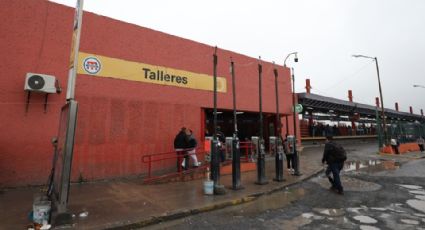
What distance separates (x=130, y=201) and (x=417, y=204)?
7556 mm

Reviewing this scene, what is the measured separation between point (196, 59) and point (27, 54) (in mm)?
7595

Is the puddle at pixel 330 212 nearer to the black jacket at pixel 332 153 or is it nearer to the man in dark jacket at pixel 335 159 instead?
the man in dark jacket at pixel 335 159

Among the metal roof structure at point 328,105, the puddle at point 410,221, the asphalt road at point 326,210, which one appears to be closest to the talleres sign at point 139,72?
the asphalt road at point 326,210

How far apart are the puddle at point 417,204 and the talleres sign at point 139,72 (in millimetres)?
10041

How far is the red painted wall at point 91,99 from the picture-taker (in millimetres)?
9555

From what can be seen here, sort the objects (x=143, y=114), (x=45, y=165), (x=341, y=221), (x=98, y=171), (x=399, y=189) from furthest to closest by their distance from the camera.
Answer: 1. (x=143, y=114)
2. (x=98, y=171)
3. (x=45, y=165)
4. (x=399, y=189)
5. (x=341, y=221)

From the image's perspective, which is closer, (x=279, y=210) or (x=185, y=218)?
(x=185, y=218)

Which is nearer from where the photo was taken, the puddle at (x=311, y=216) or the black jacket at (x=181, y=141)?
the puddle at (x=311, y=216)

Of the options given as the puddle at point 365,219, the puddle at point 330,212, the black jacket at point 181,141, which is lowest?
the puddle at point 365,219

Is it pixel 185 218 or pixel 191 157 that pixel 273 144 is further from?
pixel 185 218

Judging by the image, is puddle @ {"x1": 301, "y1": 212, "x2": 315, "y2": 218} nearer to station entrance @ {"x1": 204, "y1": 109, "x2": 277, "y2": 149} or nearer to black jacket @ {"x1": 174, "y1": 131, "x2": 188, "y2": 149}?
black jacket @ {"x1": 174, "y1": 131, "x2": 188, "y2": 149}

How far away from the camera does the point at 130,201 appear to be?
7543 mm

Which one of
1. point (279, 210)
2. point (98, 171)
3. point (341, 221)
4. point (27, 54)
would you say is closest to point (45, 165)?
point (98, 171)

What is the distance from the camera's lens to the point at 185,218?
645cm
